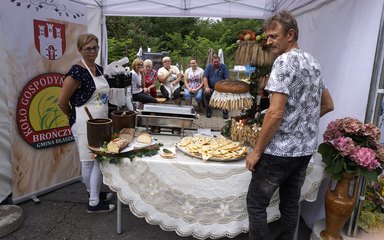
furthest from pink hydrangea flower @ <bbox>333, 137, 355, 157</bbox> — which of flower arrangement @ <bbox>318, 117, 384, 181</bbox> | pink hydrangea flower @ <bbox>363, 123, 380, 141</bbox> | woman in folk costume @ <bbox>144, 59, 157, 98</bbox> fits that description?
woman in folk costume @ <bbox>144, 59, 157, 98</bbox>

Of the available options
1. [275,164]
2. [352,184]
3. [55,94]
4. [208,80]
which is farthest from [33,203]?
[208,80]

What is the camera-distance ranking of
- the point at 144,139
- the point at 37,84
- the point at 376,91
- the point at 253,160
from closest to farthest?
the point at 253,160 < the point at 376,91 < the point at 144,139 < the point at 37,84

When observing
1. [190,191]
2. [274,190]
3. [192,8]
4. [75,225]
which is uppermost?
[192,8]

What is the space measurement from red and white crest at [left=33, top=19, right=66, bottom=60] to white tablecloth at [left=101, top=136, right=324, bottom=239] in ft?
4.80

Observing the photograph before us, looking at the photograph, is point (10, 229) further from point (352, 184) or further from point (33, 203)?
point (352, 184)

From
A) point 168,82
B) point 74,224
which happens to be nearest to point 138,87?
point 168,82

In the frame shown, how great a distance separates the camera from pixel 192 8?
4695 millimetres

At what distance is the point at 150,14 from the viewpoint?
4.81 metres

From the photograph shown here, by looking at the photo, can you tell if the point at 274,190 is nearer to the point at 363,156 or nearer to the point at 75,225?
the point at 363,156

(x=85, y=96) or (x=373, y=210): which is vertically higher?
(x=85, y=96)

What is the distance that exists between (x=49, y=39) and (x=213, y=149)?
198 centimetres

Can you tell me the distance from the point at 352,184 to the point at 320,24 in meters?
1.53

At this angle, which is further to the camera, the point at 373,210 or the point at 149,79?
the point at 149,79

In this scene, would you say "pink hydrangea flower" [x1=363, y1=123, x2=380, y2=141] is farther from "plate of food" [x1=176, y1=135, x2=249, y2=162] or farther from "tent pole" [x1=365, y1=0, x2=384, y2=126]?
"plate of food" [x1=176, y1=135, x2=249, y2=162]
